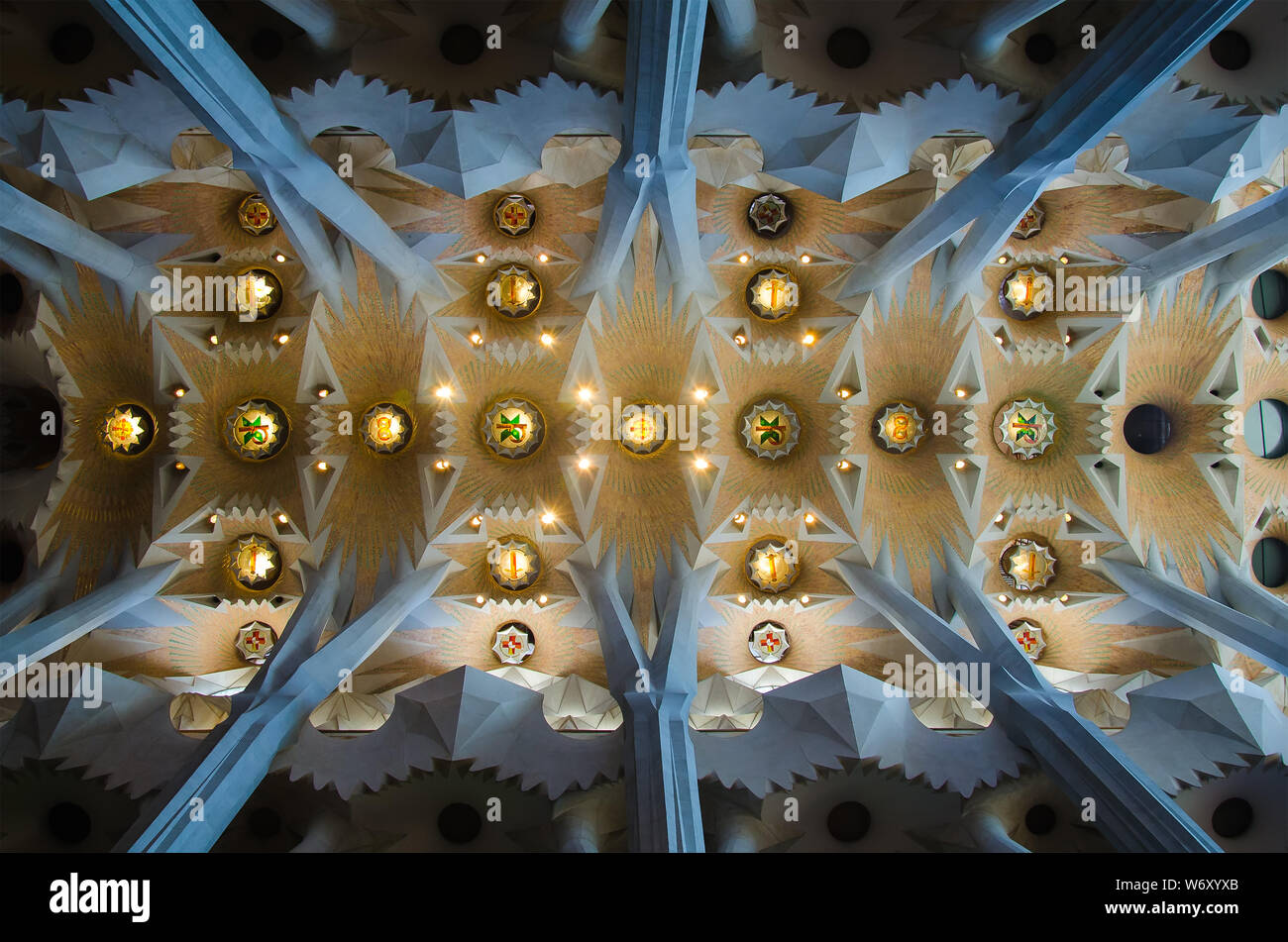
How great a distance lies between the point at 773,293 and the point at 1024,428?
4.95 meters

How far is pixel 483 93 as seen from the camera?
10.6 m

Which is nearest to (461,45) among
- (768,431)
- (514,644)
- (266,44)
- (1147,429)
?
(266,44)

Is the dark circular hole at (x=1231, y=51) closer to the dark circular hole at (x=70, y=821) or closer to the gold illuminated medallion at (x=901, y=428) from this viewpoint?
the gold illuminated medallion at (x=901, y=428)

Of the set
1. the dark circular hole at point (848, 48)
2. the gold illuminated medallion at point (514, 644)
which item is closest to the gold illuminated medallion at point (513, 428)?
the gold illuminated medallion at point (514, 644)

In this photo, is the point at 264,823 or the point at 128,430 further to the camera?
Answer: the point at 128,430

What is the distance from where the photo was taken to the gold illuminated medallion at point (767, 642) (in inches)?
528

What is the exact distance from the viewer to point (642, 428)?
1308 centimetres

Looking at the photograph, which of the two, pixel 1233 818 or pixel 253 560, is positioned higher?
pixel 253 560

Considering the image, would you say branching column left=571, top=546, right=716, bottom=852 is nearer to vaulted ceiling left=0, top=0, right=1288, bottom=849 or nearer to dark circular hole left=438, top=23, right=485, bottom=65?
→ vaulted ceiling left=0, top=0, right=1288, bottom=849

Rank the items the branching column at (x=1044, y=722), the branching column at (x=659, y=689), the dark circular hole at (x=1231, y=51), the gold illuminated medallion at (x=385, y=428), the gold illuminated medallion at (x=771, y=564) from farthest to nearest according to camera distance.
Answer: the gold illuminated medallion at (x=771, y=564) < the gold illuminated medallion at (x=385, y=428) < the dark circular hole at (x=1231, y=51) < the branching column at (x=659, y=689) < the branching column at (x=1044, y=722)

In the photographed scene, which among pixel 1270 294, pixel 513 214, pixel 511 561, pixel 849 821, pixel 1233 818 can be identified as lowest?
pixel 1233 818

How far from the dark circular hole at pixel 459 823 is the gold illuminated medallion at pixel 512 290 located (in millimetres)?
7943

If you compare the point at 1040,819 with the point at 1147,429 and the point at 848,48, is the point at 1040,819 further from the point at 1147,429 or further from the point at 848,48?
the point at 848,48

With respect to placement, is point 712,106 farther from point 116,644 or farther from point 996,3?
point 116,644
